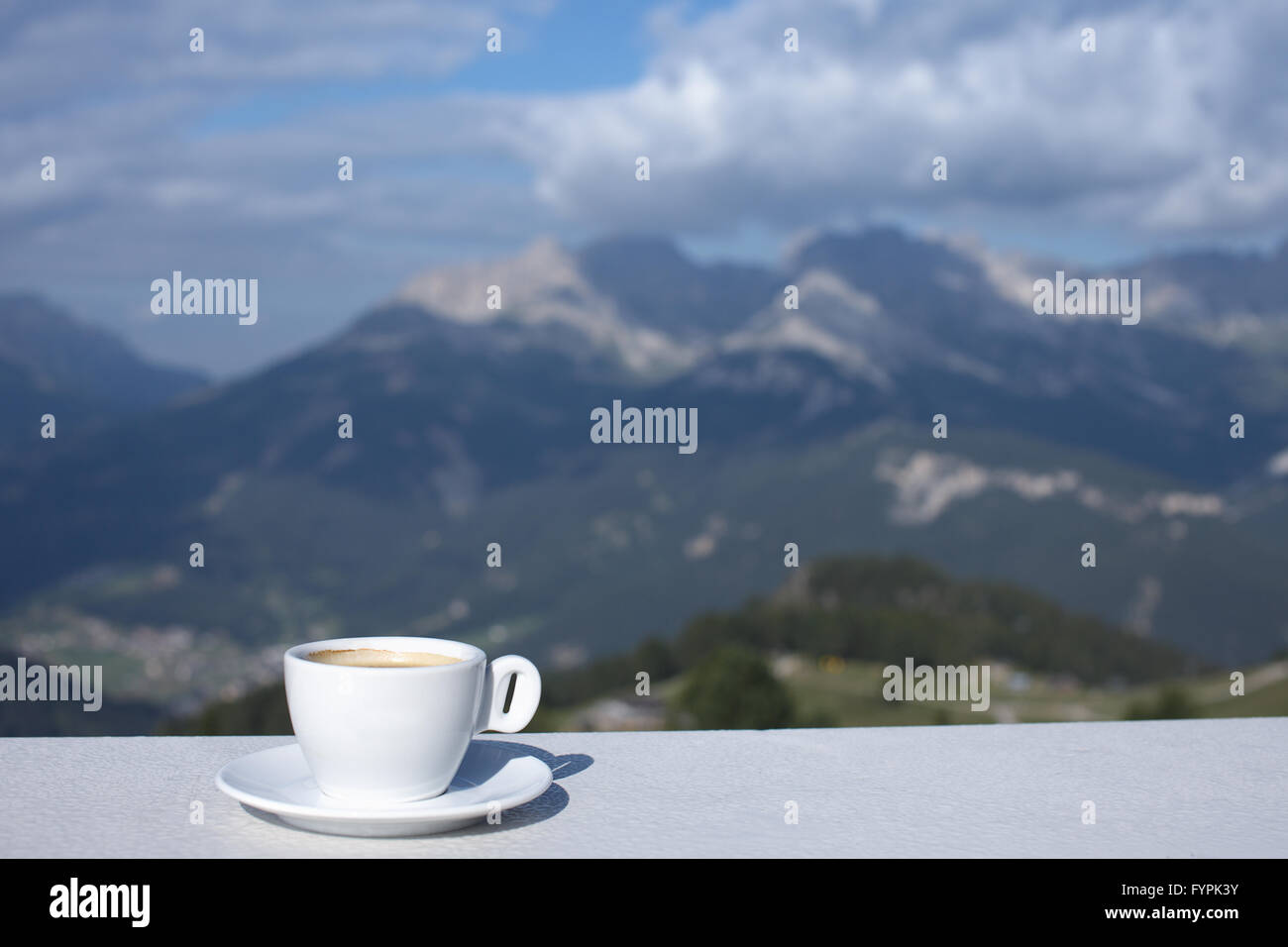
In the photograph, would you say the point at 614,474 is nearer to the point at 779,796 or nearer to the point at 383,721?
the point at 779,796

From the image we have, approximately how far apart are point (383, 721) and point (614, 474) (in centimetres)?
10822

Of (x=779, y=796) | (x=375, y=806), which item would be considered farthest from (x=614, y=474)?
(x=375, y=806)

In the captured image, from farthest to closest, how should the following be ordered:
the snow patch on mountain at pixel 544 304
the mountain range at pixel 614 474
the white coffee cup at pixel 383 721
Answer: the snow patch on mountain at pixel 544 304
the mountain range at pixel 614 474
the white coffee cup at pixel 383 721

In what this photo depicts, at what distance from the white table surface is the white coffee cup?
0.13ft

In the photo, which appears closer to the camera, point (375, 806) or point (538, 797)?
point (375, 806)

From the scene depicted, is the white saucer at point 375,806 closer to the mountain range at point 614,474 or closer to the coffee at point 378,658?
the coffee at point 378,658

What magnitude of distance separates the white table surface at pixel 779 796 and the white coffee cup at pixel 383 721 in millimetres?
41

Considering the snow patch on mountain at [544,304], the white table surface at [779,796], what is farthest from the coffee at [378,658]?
the snow patch on mountain at [544,304]

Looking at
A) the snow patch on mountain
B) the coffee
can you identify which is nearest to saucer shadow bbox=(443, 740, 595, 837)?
the coffee

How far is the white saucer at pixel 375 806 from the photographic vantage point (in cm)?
80

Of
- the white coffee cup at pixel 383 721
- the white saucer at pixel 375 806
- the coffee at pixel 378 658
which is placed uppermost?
the coffee at pixel 378 658

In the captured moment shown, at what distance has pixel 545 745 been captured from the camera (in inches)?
46.6

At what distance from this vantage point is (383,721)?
31.8 inches
